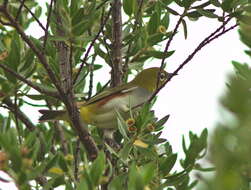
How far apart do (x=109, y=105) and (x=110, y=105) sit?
11 mm

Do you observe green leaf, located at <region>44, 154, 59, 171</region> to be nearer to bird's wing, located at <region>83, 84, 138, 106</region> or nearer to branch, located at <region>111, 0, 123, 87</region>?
branch, located at <region>111, 0, 123, 87</region>

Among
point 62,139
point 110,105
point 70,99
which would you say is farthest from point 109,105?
point 70,99

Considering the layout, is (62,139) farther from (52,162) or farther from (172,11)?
(52,162)

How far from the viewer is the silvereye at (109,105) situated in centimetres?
383

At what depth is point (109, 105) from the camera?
14.4 feet

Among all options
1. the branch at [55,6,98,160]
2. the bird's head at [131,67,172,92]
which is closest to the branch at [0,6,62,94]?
the branch at [55,6,98,160]

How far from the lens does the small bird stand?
3.83 meters

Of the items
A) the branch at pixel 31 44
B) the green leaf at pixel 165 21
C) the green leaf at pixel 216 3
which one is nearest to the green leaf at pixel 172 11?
the green leaf at pixel 216 3

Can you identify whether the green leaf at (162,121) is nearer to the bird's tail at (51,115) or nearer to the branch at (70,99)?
the branch at (70,99)

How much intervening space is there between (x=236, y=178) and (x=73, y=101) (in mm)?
2106

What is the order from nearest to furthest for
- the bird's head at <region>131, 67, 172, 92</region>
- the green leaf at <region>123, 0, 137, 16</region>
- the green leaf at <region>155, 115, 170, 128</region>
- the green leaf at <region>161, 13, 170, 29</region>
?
the green leaf at <region>155, 115, 170, 128</region> < the green leaf at <region>161, 13, 170, 29</region> < the green leaf at <region>123, 0, 137, 16</region> < the bird's head at <region>131, 67, 172, 92</region>

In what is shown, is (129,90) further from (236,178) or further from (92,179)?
(236,178)

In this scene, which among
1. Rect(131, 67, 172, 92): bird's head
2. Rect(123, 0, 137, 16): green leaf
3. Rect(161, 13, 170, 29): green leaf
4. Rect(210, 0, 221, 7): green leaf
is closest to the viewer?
Rect(210, 0, 221, 7): green leaf

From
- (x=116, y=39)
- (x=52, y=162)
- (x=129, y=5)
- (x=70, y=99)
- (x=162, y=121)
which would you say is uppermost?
(x=129, y=5)
